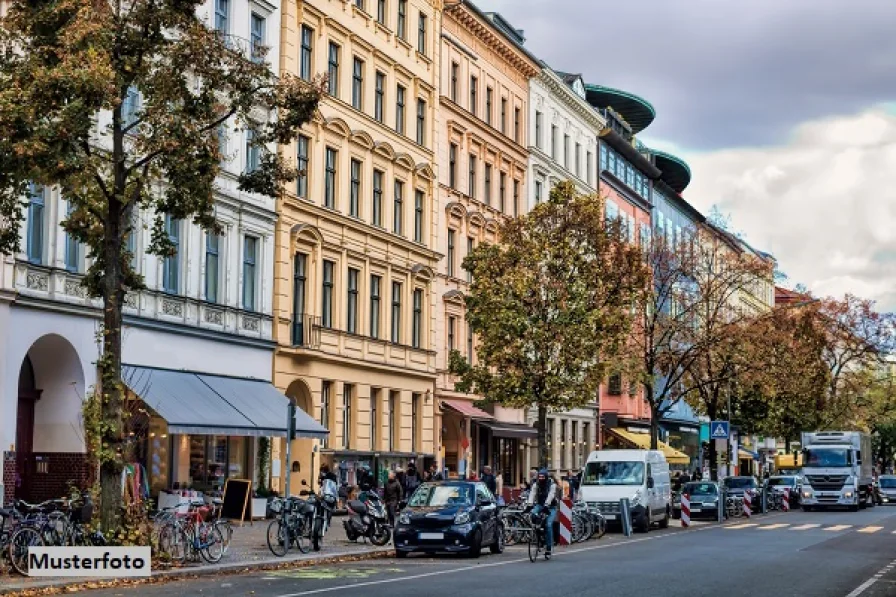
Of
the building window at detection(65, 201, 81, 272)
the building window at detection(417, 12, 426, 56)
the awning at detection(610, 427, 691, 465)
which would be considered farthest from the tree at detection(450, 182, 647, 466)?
the awning at detection(610, 427, 691, 465)

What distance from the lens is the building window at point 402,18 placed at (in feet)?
178

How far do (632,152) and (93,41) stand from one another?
2511 inches

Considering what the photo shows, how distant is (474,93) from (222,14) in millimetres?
21899

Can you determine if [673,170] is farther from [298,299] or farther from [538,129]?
[298,299]

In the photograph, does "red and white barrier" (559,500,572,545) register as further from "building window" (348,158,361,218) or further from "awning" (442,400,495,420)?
"awning" (442,400,495,420)

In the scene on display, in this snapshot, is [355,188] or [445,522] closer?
[445,522]

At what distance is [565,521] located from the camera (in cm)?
3466

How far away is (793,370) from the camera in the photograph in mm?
66812

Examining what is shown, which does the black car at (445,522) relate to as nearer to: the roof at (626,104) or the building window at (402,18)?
the building window at (402,18)

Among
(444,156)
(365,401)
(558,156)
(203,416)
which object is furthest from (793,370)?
(203,416)

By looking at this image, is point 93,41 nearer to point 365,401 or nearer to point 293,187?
point 293,187

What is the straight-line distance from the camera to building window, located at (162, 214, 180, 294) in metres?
38.3

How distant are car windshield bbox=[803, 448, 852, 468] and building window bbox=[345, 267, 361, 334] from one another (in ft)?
80.8

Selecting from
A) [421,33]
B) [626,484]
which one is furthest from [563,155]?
[626,484]
